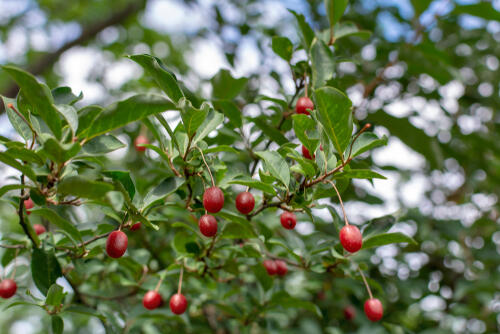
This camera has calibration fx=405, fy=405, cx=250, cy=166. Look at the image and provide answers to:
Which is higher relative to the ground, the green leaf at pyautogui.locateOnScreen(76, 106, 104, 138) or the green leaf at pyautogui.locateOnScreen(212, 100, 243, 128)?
the green leaf at pyautogui.locateOnScreen(76, 106, 104, 138)

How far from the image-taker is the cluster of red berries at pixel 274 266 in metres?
1.81

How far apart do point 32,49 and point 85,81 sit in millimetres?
3735

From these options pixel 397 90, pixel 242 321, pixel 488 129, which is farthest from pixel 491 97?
pixel 242 321

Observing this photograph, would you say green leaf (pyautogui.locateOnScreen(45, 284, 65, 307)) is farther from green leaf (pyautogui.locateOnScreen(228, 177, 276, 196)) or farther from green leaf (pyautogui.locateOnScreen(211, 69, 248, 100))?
green leaf (pyautogui.locateOnScreen(211, 69, 248, 100))

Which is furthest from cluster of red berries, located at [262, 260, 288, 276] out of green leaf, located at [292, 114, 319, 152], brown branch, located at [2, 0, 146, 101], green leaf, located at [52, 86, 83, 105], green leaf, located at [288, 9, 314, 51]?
brown branch, located at [2, 0, 146, 101]

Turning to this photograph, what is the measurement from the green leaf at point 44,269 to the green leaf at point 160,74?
74 centimetres

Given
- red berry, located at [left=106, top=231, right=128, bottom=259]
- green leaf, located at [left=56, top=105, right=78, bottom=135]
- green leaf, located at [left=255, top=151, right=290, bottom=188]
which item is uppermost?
green leaf, located at [left=56, top=105, right=78, bottom=135]

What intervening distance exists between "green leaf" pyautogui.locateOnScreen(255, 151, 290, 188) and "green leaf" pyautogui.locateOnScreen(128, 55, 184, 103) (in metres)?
0.31

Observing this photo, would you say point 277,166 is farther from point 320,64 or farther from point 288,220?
point 320,64

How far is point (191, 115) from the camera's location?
1186 millimetres

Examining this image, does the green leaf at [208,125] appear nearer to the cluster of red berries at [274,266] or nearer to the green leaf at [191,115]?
the green leaf at [191,115]

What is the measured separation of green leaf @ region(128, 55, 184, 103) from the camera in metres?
1.14

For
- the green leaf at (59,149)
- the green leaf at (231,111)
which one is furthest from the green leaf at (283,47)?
the green leaf at (59,149)

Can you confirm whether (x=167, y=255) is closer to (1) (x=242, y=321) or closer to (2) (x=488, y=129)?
(1) (x=242, y=321)
